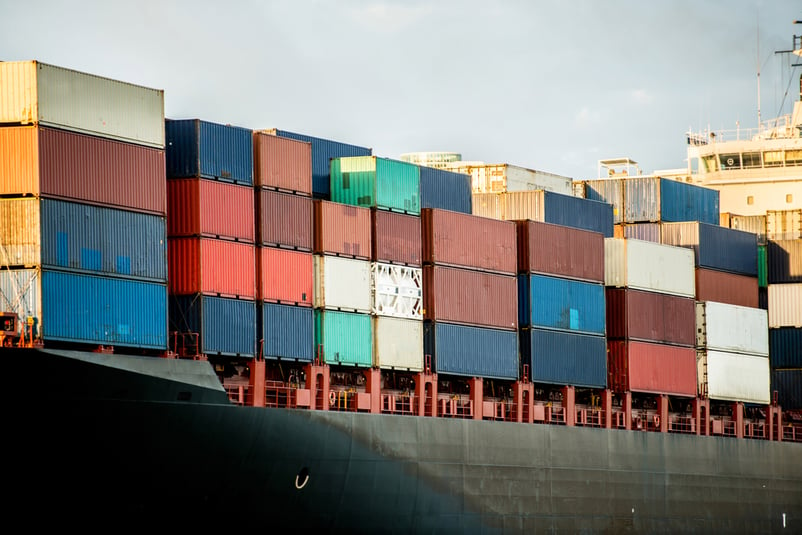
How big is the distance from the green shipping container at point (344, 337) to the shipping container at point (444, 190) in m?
5.20

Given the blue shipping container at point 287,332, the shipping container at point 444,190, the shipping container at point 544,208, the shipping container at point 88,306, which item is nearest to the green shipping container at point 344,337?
the blue shipping container at point 287,332

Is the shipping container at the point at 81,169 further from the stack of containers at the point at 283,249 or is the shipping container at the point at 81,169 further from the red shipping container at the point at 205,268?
the stack of containers at the point at 283,249

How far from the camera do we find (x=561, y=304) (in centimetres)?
4656

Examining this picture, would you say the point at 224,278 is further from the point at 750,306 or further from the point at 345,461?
the point at 750,306

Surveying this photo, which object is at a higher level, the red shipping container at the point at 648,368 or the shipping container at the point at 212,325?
the shipping container at the point at 212,325

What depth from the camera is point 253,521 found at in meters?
35.2

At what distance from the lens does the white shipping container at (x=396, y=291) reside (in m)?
40.6

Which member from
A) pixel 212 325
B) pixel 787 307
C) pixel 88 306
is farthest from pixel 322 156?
pixel 787 307

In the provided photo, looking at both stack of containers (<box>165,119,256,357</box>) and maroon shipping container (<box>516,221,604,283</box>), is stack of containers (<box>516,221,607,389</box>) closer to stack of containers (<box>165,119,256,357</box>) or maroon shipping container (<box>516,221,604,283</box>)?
maroon shipping container (<box>516,221,604,283</box>)

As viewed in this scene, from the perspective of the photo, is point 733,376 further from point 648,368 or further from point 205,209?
point 205,209

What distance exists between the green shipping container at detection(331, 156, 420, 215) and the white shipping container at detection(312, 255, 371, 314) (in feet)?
7.25

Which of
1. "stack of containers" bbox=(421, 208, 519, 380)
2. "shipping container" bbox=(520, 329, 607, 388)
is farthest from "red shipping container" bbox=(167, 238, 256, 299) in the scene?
"shipping container" bbox=(520, 329, 607, 388)

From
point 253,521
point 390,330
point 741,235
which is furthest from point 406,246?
point 741,235

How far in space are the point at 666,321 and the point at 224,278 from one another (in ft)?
65.7
